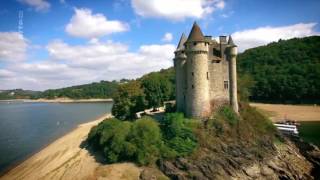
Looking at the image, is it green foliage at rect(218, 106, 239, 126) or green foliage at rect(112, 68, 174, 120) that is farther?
green foliage at rect(112, 68, 174, 120)

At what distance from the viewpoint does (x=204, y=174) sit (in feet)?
102

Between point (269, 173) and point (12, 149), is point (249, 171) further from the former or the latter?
point (12, 149)

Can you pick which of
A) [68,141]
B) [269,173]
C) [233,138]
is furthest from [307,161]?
[68,141]

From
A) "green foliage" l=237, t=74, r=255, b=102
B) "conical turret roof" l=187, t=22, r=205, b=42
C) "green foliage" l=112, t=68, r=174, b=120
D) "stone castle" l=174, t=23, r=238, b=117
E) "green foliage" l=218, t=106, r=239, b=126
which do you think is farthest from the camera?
"green foliage" l=112, t=68, r=174, b=120

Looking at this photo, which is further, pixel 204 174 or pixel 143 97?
pixel 143 97

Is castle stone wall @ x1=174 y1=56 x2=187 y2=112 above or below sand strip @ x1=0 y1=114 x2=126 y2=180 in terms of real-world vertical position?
above

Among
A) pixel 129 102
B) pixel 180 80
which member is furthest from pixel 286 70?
pixel 180 80

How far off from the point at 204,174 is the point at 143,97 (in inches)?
873

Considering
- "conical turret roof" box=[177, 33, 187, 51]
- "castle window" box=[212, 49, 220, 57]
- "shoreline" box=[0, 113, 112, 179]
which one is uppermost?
"conical turret roof" box=[177, 33, 187, 51]

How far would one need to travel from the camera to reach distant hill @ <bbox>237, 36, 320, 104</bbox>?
86000mm

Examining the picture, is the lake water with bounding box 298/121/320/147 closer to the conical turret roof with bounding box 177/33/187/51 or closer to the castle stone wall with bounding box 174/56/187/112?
the castle stone wall with bounding box 174/56/187/112

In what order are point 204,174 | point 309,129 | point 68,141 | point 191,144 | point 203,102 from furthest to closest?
point 309,129
point 68,141
point 203,102
point 191,144
point 204,174

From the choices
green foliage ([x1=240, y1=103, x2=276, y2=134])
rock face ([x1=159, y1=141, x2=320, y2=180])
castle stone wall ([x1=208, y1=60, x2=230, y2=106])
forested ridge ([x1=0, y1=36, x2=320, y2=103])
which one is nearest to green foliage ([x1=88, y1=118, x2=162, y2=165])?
rock face ([x1=159, y1=141, x2=320, y2=180])

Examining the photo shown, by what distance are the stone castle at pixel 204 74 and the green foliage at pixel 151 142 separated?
2.74m
